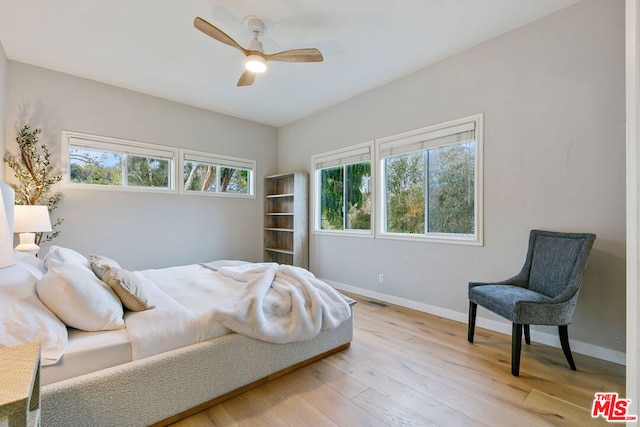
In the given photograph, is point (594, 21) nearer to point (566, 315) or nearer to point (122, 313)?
point (566, 315)

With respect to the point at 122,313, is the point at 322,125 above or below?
above

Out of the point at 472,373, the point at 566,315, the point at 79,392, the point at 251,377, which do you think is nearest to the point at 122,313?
the point at 79,392

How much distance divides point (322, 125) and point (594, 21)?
318cm

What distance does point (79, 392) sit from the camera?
1292mm

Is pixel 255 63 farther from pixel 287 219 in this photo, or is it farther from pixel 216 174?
pixel 287 219

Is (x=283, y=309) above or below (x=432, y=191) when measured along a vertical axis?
below

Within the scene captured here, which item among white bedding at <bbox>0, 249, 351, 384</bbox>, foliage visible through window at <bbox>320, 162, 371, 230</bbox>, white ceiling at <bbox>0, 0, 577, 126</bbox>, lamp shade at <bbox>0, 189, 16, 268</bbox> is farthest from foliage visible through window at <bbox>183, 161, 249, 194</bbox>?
lamp shade at <bbox>0, 189, 16, 268</bbox>

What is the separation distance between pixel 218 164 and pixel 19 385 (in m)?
4.27

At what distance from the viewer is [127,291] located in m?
1.69

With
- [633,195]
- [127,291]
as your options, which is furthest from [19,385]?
[633,195]

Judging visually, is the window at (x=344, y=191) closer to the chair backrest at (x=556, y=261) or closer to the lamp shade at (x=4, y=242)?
the chair backrest at (x=556, y=261)

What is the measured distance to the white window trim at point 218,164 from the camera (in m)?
4.32

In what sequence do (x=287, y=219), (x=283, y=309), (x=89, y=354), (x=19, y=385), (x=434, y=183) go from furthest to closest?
(x=287, y=219) < (x=434, y=183) < (x=283, y=309) < (x=89, y=354) < (x=19, y=385)

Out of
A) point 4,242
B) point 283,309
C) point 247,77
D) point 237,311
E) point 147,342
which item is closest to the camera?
point 4,242
